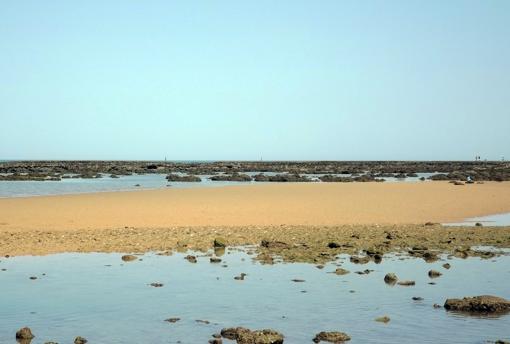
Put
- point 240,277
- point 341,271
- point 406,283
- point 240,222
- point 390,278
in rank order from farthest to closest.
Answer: point 240,222 → point 341,271 → point 240,277 → point 390,278 → point 406,283

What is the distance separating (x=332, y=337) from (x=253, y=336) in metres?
1.16

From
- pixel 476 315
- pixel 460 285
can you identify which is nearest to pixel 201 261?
pixel 460 285

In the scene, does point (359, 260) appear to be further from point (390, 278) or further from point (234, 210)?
point (234, 210)

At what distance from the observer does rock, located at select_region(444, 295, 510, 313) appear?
10.7 meters

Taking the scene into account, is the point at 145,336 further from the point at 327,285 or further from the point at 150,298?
the point at 327,285

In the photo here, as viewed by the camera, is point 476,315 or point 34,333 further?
point 476,315

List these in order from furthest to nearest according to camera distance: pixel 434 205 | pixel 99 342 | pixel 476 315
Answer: pixel 434 205 < pixel 476 315 < pixel 99 342

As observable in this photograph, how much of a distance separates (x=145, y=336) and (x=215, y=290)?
339 cm

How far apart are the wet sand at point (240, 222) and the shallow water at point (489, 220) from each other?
0.88 m

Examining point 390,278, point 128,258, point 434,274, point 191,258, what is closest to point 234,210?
point 191,258

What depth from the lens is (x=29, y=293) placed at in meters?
12.1

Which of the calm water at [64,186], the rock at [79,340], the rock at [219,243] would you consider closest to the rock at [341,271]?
the rock at [219,243]

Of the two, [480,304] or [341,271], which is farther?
[341,271]

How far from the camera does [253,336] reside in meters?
8.99
